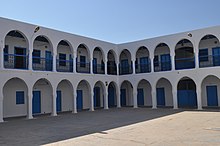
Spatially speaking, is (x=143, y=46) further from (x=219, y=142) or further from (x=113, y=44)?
(x=219, y=142)

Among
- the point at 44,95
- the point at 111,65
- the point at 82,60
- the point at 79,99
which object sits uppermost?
the point at 82,60

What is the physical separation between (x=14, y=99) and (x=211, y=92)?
17162mm

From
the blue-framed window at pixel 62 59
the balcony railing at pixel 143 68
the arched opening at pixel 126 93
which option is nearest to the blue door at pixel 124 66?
the balcony railing at pixel 143 68

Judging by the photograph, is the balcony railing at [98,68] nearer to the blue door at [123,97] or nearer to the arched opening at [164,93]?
the blue door at [123,97]

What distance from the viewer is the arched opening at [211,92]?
867 inches

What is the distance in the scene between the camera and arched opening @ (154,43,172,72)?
24.4 meters

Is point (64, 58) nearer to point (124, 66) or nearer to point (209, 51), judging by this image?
point (124, 66)

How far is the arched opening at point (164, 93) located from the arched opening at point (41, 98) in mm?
11411

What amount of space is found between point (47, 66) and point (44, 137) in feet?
37.0

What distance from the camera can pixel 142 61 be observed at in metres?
26.4

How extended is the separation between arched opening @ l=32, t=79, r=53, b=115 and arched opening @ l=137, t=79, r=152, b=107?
10.3 meters

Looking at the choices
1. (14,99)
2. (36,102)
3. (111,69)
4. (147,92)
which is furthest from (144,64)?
(14,99)

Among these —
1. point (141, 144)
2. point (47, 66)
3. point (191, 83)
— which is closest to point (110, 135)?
point (141, 144)

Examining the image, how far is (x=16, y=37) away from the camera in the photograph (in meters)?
18.7
